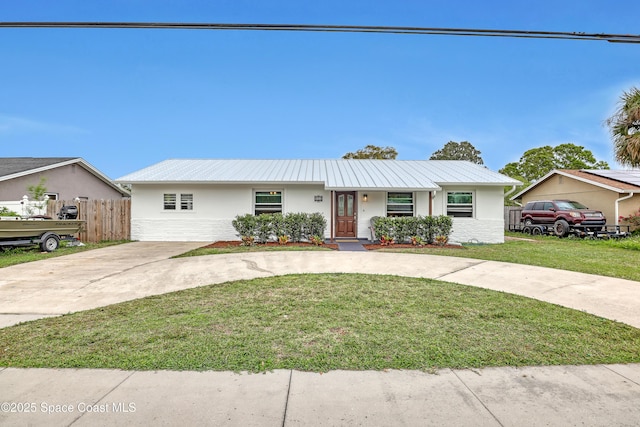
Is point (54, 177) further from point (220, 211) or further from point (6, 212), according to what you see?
point (220, 211)

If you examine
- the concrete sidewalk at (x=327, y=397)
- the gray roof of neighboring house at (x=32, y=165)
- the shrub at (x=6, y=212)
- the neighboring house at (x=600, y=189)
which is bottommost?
the concrete sidewalk at (x=327, y=397)

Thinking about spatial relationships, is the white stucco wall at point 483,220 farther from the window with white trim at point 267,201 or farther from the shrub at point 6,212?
Result: the shrub at point 6,212

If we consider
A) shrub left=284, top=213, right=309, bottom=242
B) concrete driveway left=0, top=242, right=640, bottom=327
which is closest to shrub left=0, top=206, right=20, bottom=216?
concrete driveway left=0, top=242, right=640, bottom=327

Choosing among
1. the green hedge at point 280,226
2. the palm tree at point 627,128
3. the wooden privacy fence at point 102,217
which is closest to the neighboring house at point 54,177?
the wooden privacy fence at point 102,217

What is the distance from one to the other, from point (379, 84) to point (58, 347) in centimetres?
1796

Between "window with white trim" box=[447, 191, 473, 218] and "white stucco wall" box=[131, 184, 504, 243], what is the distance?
20.7 inches

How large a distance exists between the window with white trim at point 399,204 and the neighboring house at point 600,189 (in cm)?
1102

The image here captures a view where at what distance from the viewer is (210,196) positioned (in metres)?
13.4

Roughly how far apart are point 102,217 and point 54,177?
6.50 meters

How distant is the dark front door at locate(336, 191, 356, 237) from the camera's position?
43.9 ft

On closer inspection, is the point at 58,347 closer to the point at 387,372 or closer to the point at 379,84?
the point at 387,372

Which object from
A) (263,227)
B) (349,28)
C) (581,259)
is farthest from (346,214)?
(349,28)

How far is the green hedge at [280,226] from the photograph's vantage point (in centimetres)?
1177

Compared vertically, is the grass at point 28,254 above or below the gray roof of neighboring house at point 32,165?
below
